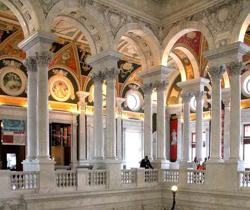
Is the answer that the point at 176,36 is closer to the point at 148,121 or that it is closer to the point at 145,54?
the point at 145,54

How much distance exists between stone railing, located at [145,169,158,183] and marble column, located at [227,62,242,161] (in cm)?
342

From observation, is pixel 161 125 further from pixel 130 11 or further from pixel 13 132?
pixel 13 132

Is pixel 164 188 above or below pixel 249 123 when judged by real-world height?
below

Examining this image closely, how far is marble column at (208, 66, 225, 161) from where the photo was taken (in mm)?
13219

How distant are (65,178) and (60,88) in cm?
815

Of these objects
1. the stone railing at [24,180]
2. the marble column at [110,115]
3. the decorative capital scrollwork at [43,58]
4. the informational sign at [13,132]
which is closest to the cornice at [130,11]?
the marble column at [110,115]

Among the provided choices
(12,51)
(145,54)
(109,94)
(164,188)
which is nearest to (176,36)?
(145,54)

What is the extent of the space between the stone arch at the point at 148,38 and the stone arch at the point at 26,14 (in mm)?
3648

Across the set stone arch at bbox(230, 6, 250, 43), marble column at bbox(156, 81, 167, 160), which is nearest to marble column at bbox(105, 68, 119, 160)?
marble column at bbox(156, 81, 167, 160)

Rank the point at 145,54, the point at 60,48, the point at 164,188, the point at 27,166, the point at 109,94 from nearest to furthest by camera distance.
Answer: the point at 27,166
the point at 109,94
the point at 164,188
the point at 145,54
the point at 60,48

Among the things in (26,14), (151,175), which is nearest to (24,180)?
(26,14)

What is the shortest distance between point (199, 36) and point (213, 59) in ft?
12.0

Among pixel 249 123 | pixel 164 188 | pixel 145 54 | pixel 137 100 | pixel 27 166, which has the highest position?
pixel 145 54

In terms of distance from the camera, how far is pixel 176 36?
50.0 feet
